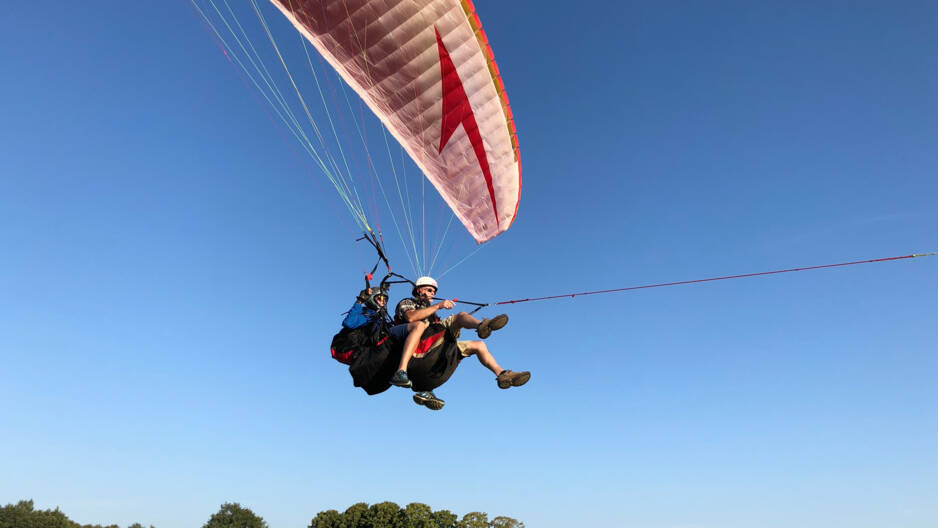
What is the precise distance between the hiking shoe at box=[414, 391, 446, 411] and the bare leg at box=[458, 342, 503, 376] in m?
0.64

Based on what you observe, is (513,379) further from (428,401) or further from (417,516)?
(417,516)

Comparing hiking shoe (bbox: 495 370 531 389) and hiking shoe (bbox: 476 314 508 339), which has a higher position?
hiking shoe (bbox: 476 314 508 339)

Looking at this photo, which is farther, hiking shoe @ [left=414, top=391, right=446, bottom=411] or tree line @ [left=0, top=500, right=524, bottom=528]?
tree line @ [left=0, top=500, right=524, bottom=528]

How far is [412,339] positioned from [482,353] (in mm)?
813

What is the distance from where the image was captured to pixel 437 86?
8672mm

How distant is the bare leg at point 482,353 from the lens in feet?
21.1

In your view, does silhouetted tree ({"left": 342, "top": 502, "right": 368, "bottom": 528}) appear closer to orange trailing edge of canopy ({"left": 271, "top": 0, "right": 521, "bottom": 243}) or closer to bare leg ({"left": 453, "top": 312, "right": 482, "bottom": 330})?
orange trailing edge of canopy ({"left": 271, "top": 0, "right": 521, "bottom": 243})

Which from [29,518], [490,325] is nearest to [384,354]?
[490,325]

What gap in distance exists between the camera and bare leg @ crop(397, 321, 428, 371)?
6.24 meters

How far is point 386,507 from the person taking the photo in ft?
137

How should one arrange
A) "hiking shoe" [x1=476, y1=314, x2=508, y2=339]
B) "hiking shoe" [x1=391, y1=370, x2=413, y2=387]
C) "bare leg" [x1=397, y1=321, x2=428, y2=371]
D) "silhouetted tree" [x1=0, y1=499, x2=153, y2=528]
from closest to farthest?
"hiking shoe" [x1=476, y1=314, x2=508, y2=339]
"hiking shoe" [x1=391, y1=370, x2=413, y2=387]
"bare leg" [x1=397, y1=321, x2=428, y2=371]
"silhouetted tree" [x1=0, y1=499, x2=153, y2=528]

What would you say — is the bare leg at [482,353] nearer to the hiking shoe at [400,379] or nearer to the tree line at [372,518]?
the hiking shoe at [400,379]

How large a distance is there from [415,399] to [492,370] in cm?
94

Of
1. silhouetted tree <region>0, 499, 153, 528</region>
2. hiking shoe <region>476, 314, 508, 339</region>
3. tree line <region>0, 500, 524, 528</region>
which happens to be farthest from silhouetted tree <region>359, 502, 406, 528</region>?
hiking shoe <region>476, 314, 508, 339</region>
